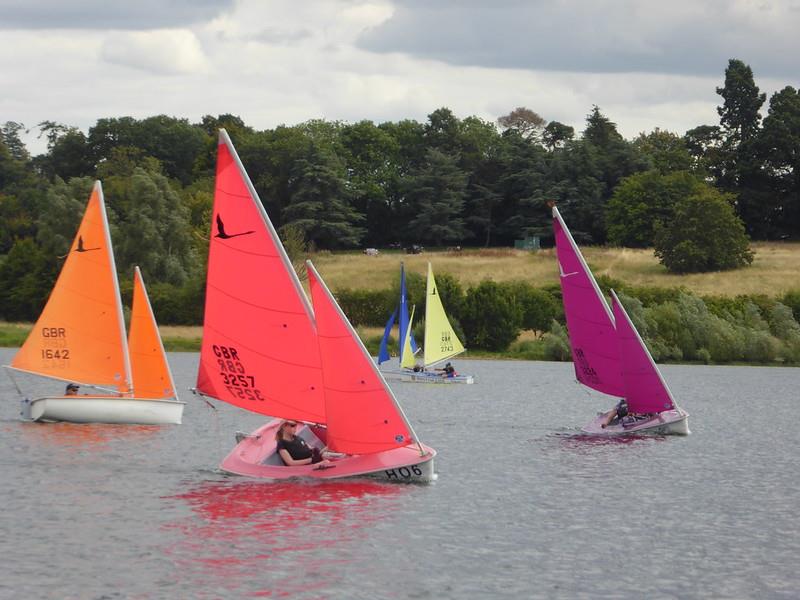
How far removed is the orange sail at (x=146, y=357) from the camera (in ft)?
136

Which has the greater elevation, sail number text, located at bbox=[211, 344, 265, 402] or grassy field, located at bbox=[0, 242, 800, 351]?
grassy field, located at bbox=[0, 242, 800, 351]

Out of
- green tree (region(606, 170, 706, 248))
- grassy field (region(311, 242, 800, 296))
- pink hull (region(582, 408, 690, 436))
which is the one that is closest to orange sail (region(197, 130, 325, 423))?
pink hull (region(582, 408, 690, 436))

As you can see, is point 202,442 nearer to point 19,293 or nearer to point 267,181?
Answer: point 19,293

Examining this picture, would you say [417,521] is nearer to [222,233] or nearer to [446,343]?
[222,233]

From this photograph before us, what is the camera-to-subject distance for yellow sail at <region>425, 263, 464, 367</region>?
221 ft

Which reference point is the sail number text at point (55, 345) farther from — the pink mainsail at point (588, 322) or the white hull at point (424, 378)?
the white hull at point (424, 378)

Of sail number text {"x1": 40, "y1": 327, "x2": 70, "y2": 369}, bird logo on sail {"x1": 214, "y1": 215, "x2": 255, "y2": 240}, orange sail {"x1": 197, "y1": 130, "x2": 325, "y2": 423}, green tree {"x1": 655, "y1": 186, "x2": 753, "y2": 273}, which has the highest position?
green tree {"x1": 655, "y1": 186, "x2": 753, "y2": 273}

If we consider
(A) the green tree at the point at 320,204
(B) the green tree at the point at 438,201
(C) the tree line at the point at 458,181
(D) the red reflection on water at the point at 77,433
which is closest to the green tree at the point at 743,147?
(C) the tree line at the point at 458,181

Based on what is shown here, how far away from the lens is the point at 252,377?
89.7 ft

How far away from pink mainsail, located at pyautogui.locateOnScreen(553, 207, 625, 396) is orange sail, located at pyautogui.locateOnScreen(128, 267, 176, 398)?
13100mm

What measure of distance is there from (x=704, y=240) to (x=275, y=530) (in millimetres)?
98753

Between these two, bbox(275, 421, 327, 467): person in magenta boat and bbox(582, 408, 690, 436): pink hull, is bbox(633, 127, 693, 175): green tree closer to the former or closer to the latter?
bbox(582, 408, 690, 436): pink hull

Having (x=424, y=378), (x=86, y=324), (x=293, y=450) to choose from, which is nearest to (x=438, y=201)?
(x=424, y=378)

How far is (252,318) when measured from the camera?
89.2 ft
